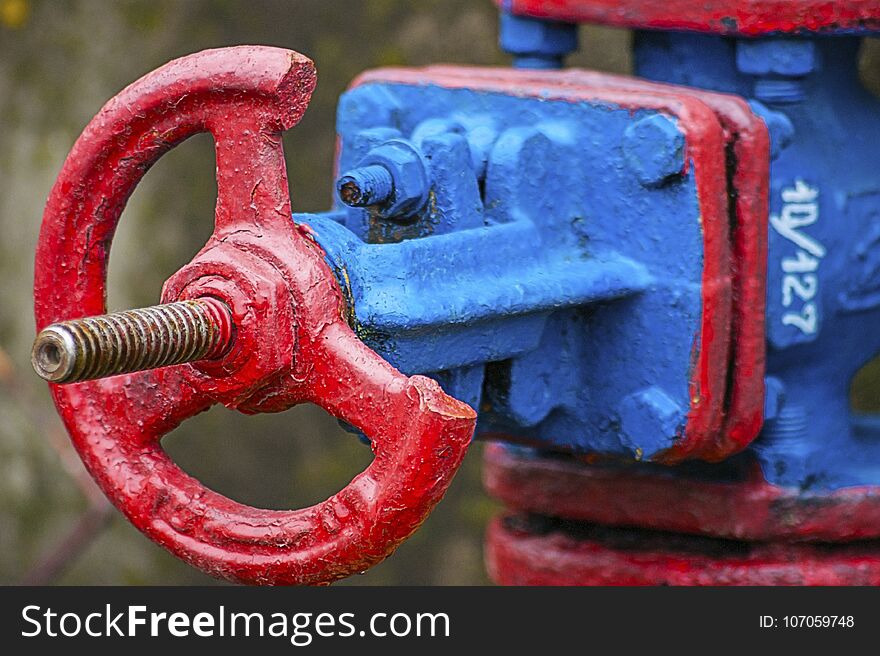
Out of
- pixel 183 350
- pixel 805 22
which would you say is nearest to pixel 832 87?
pixel 805 22

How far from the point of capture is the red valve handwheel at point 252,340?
0.93 metres

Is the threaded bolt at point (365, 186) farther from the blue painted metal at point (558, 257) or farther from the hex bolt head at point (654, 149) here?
the hex bolt head at point (654, 149)

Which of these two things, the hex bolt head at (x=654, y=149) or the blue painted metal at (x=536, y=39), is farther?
the blue painted metal at (x=536, y=39)

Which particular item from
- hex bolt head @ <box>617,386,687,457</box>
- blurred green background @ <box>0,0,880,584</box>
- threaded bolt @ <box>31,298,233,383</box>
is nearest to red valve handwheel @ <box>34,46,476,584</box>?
threaded bolt @ <box>31,298,233,383</box>

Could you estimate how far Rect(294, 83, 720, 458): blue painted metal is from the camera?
108 cm

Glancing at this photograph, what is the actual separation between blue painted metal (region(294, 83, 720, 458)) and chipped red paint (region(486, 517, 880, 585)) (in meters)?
0.21

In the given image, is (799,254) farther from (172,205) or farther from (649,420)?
(172,205)

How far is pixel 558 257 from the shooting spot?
45.3 inches

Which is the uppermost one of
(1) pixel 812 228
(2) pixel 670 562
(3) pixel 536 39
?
(3) pixel 536 39

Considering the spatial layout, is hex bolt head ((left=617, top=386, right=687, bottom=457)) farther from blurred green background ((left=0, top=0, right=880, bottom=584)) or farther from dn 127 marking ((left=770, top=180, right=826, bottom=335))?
blurred green background ((left=0, top=0, right=880, bottom=584))

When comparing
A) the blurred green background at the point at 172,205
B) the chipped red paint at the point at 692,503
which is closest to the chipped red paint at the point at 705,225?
the chipped red paint at the point at 692,503

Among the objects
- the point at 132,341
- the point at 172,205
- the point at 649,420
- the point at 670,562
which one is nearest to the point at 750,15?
the point at 649,420

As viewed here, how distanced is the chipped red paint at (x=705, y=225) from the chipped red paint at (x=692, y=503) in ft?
0.42

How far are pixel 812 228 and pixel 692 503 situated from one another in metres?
0.26
